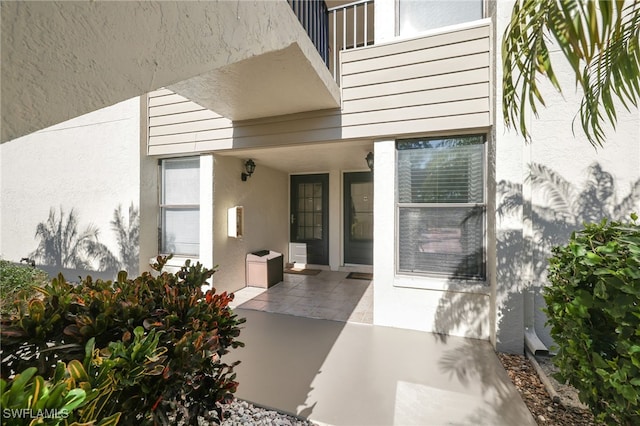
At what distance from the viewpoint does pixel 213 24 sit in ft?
4.50

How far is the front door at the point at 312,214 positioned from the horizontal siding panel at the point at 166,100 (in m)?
3.18

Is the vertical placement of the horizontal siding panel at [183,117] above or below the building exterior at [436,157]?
above

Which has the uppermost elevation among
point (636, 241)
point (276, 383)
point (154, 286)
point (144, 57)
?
point (144, 57)

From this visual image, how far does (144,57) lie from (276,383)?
2567 millimetres

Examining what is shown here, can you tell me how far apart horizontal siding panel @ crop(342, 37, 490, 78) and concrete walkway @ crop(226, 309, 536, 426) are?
3470 mm

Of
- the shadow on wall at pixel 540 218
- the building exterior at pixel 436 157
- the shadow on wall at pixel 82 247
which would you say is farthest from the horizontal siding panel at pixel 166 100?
the shadow on wall at pixel 540 218

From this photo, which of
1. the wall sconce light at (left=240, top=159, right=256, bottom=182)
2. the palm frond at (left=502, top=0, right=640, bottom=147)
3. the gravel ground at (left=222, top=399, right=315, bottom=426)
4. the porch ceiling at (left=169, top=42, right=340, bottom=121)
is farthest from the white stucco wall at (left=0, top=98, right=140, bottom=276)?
the palm frond at (left=502, top=0, right=640, bottom=147)

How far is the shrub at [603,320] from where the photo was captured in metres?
1.36

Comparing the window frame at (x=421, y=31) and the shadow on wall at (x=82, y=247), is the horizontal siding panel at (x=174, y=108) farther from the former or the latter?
the window frame at (x=421, y=31)

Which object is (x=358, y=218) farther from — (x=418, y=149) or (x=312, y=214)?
(x=418, y=149)

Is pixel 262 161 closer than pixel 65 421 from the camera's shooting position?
No

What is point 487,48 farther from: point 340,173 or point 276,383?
point 276,383

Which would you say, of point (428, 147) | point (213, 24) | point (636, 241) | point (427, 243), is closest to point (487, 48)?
point (428, 147)

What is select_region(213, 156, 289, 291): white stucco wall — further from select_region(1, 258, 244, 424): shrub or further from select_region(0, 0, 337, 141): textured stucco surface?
select_region(0, 0, 337, 141): textured stucco surface
